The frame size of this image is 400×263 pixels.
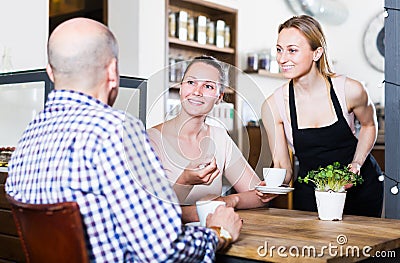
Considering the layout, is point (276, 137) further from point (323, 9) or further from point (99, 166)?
point (323, 9)

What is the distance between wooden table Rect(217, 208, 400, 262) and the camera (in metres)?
1.39

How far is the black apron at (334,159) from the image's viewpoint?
2357 mm

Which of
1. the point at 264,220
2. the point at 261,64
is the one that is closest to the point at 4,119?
the point at 264,220

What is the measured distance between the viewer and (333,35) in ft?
20.5

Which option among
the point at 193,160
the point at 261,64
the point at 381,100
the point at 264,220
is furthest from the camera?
the point at 381,100

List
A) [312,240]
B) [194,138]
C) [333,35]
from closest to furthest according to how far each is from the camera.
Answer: [312,240] → [194,138] → [333,35]

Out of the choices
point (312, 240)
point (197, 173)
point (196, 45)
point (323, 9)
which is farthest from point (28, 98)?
point (323, 9)

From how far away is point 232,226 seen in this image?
4.99 feet

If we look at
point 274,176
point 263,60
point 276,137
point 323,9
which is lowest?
point 274,176

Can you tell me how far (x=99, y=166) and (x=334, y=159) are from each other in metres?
1.37

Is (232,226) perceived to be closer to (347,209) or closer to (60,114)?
(60,114)

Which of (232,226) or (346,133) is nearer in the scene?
(232,226)

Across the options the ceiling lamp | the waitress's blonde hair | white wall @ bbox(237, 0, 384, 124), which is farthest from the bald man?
the ceiling lamp

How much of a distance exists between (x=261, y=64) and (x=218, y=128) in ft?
11.6
